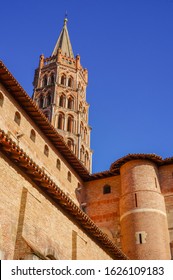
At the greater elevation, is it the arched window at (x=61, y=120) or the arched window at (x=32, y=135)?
the arched window at (x=61, y=120)

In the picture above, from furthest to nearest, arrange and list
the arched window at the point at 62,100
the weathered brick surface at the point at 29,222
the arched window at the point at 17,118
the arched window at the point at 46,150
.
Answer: the arched window at the point at 62,100 < the arched window at the point at 46,150 < the arched window at the point at 17,118 < the weathered brick surface at the point at 29,222

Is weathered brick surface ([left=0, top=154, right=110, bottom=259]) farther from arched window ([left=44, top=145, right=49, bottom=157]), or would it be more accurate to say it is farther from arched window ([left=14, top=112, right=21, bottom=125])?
arched window ([left=44, top=145, right=49, bottom=157])

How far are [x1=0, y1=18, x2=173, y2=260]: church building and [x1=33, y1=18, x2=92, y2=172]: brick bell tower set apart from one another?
18.3 m

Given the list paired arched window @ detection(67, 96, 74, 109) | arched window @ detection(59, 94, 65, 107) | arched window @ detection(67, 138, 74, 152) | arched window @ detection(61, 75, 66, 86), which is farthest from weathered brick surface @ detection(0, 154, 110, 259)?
arched window @ detection(61, 75, 66, 86)

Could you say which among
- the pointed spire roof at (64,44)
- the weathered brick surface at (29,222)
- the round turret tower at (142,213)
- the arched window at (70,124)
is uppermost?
the pointed spire roof at (64,44)

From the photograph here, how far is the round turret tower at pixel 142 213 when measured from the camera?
2256 centimetres

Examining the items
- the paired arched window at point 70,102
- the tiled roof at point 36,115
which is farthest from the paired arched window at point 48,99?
the tiled roof at point 36,115

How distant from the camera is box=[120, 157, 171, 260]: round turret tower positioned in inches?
888

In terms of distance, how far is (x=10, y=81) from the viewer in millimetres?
20453

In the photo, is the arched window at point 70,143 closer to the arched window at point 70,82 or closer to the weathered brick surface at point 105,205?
the arched window at point 70,82

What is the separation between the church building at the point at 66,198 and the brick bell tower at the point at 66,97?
60.1 feet

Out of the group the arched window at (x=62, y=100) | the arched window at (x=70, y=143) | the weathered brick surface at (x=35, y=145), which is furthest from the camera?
the arched window at (x=62, y=100)

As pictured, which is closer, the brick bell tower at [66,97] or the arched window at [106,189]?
the arched window at [106,189]

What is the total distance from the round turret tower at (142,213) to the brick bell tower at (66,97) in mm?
19275
